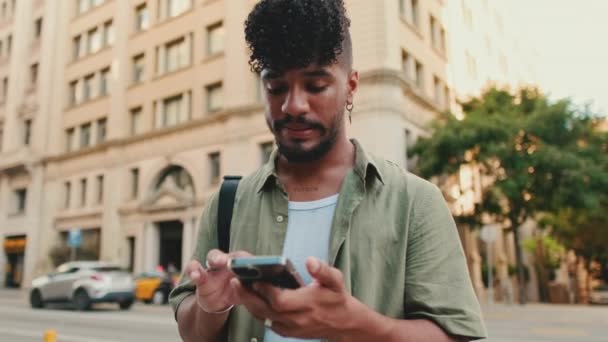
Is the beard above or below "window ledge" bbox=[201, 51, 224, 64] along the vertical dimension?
below

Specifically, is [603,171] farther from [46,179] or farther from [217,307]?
[46,179]

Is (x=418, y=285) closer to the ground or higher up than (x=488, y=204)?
closer to the ground

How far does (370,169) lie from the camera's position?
60.8 inches

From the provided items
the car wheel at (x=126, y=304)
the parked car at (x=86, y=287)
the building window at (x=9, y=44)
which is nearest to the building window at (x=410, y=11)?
the parked car at (x=86, y=287)

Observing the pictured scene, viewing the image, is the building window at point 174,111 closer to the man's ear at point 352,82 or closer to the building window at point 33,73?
the building window at point 33,73

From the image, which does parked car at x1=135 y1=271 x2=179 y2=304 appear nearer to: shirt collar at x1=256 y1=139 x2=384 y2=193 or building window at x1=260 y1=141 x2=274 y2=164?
building window at x1=260 y1=141 x2=274 y2=164

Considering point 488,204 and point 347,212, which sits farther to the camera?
point 488,204

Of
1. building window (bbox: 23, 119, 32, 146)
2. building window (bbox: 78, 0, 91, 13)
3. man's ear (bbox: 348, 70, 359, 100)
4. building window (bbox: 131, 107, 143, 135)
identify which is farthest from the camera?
building window (bbox: 23, 119, 32, 146)

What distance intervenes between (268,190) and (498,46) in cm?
3831

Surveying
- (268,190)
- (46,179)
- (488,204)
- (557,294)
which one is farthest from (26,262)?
(268,190)

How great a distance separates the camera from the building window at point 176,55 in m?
25.5

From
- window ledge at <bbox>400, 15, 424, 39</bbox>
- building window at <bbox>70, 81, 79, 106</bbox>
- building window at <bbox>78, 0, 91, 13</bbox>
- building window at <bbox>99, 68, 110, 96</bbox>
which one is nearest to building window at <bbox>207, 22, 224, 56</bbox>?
building window at <bbox>99, 68, 110, 96</bbox>

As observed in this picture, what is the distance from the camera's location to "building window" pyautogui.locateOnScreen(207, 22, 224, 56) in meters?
24.1

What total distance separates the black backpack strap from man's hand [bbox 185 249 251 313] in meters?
0.33
